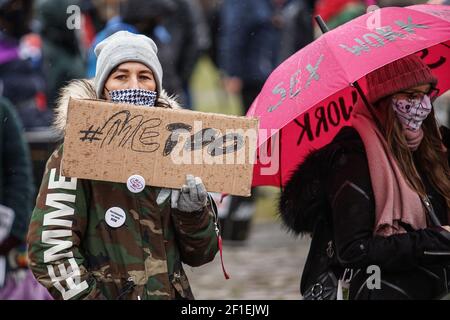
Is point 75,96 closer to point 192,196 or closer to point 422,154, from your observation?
point 192,196

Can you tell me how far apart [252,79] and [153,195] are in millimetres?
6764

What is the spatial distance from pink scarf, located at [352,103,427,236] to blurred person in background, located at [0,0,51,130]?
4.32m

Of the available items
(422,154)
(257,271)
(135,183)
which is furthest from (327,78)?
(257,271)

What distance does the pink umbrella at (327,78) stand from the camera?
198 inches

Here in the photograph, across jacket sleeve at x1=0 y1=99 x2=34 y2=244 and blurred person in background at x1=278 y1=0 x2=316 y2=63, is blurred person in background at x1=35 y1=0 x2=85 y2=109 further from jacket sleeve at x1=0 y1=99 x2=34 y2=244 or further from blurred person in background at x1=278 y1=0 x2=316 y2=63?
jacket sleeve at x1=0 y1=99 x2=34 y2=244

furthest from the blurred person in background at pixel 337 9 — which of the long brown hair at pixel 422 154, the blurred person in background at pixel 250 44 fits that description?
the long brown hair at pixel 422 154

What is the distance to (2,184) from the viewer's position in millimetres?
7004

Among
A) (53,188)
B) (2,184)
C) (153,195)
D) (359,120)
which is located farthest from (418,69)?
(2,184)

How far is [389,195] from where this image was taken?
16.1 ft

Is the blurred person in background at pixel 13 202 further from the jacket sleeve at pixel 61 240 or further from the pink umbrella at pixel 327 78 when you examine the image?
the jacket sleeve at pixel 61 240

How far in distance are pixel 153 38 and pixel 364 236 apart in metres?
4.61

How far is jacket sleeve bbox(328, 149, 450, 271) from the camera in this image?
4859 millimetres

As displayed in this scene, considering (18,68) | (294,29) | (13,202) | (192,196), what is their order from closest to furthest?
(192,196) → (13,202) → (18,68) → (294,29)

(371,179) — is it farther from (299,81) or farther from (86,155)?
(86,155)
